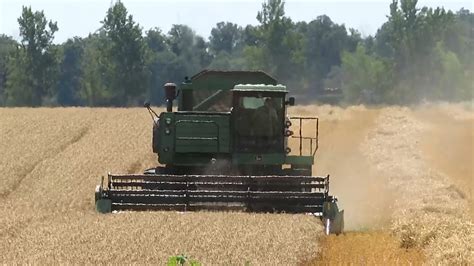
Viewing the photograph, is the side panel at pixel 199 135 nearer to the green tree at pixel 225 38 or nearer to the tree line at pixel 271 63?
the tree line at pixel 271 63

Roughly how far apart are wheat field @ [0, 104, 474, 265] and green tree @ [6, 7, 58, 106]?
2635cm

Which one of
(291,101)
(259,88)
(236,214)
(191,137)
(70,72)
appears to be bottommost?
(70,72)

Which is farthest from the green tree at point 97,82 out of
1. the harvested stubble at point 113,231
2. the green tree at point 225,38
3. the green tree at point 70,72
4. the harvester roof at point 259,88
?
the green tree at point 225,38

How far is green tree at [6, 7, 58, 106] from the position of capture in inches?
2756

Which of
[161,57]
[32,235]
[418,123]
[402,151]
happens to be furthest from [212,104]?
[161,57]

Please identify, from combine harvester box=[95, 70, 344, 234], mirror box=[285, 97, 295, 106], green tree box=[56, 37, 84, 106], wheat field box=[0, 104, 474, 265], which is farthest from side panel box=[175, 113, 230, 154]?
green tree box=[56, 37, 84, 106]

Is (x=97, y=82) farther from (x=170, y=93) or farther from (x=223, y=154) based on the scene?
(x=223, y=154)

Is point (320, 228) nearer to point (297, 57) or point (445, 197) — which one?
point (445, 197)

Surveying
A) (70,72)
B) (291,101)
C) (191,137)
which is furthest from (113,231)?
(70,72)

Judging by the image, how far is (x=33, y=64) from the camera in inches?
2749

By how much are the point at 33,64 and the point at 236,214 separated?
57.6m

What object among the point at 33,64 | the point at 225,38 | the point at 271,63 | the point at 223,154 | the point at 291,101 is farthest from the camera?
the point at 225,38

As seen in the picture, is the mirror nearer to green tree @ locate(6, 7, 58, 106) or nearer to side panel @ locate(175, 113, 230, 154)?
side panel @ locate(175, 113, 230, 154)

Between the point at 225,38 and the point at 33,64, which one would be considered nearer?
the point at 33,64
